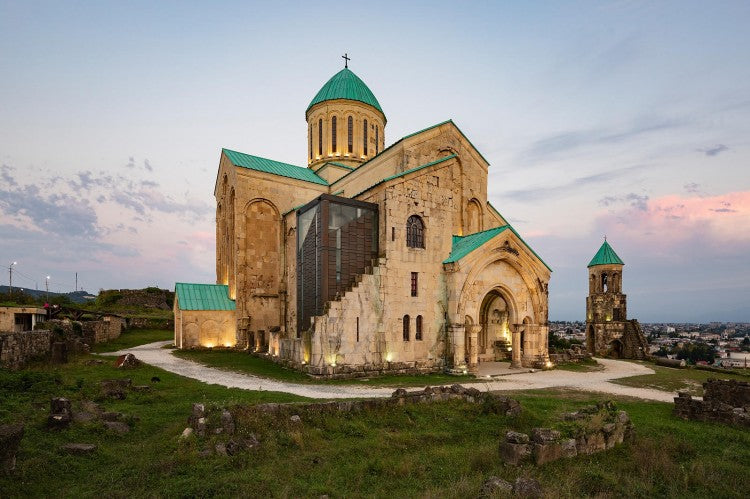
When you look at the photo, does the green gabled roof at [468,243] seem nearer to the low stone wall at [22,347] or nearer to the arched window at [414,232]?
the arched window at [414,232]

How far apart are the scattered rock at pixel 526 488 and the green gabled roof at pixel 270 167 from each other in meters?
29.9

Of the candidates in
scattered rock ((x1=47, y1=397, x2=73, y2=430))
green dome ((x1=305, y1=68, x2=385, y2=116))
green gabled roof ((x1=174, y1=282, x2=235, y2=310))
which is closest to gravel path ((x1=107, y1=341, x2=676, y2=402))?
green gabled roof ((x1=174, y1=282, x2=235, y2=310))

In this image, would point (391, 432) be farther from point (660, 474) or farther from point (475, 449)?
point (660, 474)

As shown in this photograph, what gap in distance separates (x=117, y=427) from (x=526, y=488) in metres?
9.70

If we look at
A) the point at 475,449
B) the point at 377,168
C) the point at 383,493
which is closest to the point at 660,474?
the point at 475,449

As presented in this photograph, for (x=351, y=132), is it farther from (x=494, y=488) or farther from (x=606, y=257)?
(x=494, y=488)

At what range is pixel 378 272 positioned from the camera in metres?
21.2

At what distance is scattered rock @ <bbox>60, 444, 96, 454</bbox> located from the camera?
834 centimetres

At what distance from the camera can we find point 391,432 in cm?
1060

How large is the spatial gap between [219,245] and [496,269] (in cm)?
2588

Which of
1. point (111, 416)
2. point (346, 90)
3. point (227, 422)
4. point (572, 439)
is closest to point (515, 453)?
point (572, 439)

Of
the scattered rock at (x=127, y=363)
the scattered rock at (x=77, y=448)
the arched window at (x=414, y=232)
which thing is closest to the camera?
the scattered rock at (x=77, y=448)

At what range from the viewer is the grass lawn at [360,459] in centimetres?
732

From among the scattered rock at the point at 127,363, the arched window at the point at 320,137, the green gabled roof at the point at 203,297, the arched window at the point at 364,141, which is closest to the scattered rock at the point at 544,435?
the scattered rock at the point at 127,363
